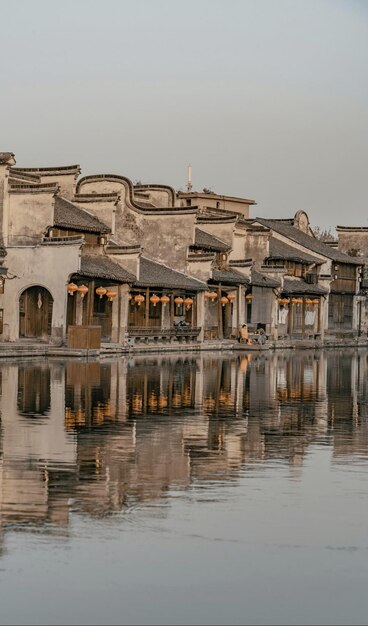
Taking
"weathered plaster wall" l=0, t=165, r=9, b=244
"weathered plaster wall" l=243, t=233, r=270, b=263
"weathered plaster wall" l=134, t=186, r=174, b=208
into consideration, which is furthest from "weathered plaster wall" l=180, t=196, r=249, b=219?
"weathered plaster wall" l=0, t=165, r=9, b=244

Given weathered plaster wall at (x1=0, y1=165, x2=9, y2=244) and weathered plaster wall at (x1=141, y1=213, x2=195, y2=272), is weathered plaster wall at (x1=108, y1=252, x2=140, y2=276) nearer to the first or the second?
weathered plaster wall at (x1=0, y1=165, x2=9, y2=244)

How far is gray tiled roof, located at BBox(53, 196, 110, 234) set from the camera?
6481 centimetres

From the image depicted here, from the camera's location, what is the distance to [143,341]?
6750 cm

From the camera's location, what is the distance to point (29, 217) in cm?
6153

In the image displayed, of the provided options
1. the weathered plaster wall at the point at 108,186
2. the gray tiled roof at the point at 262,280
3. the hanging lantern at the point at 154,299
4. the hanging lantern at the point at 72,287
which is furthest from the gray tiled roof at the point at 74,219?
the gray tiled roof at the point at 262,280

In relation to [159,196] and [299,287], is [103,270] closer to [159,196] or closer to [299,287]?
[159,196]

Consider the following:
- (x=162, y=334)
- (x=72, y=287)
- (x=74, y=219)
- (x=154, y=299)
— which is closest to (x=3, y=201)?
(x=72, y=287)

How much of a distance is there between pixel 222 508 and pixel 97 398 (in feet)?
54.4

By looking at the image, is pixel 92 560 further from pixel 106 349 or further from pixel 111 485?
pixel 106 349

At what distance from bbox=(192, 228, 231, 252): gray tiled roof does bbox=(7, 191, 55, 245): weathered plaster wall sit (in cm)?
1915

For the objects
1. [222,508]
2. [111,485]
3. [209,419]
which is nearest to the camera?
[222,508]

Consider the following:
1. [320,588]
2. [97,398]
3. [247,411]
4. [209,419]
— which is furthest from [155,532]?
[97,398]

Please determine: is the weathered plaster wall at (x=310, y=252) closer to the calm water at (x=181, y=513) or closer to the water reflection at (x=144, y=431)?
the water reflection at (x=144, y=431)

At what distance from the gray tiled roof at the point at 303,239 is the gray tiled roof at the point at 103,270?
105 feet
